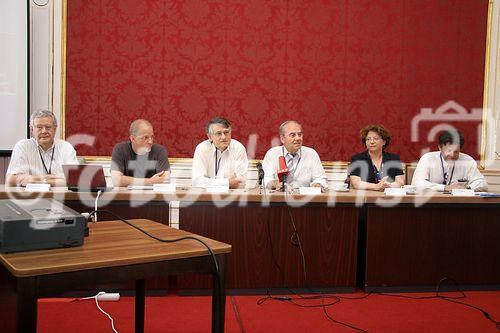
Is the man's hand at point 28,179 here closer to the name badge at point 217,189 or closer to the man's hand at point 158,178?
the man's hand at point 158,178

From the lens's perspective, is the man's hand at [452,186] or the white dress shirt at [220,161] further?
the white dress shirt at [220,161]

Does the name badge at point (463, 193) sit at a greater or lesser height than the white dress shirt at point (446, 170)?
lesser

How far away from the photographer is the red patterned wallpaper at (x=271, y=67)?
16.4 feet

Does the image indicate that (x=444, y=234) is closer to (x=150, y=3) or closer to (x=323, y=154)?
(x=323, y=154)

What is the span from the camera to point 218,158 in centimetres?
427

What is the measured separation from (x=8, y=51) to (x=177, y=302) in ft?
10.2

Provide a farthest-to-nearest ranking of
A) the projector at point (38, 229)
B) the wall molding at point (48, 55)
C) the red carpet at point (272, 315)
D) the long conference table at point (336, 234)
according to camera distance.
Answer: the wall molding at point (48, 55), the long conference table at point (336, 234), the red carpet at point (272, 315), the projector at point (38, 229)

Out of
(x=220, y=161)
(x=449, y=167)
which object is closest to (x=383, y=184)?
(x=449, y=167)

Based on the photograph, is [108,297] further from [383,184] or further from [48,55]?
[48,55]

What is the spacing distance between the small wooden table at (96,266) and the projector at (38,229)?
2 cm

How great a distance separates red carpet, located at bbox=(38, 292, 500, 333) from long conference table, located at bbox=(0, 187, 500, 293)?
0.20 metres

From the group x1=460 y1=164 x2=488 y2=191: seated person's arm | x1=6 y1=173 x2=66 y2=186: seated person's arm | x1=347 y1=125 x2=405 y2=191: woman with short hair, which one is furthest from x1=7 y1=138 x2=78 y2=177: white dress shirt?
x1=460 y1=164 x2=488 y2=191: seated person's arm

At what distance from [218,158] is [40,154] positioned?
4.73 feet

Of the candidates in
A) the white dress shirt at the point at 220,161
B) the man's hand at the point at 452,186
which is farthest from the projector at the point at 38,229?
the man's hand at the point at 452,186
